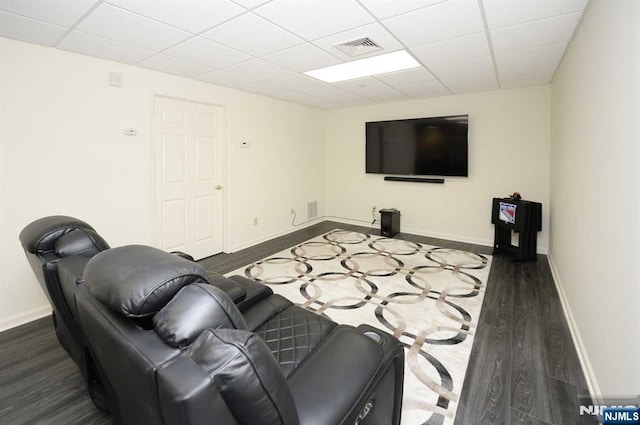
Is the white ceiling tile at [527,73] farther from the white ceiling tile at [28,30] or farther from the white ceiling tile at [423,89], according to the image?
the white ceiling tile at [28,30]

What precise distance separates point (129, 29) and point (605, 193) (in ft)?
Answer: 11.2

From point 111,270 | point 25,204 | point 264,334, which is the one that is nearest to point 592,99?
point 264,334

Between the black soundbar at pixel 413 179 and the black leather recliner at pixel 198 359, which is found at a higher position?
the black soundbar at pixel 413 179

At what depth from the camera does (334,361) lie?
112 centimetres

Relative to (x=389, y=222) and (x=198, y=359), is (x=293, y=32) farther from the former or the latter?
(x=389, y=222)

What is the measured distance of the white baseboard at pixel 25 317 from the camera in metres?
2.62

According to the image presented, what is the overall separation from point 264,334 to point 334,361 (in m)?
0.57

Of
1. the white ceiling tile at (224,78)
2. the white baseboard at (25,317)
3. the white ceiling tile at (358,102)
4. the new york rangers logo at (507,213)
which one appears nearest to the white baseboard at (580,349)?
the new york rangers logo at (507,213)

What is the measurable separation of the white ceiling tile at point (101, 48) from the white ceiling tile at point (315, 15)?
144 centimetres

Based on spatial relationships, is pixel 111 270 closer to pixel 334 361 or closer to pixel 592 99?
pixel 334 361

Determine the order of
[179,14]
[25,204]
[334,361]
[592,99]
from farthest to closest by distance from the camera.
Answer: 1. [25,204]
2. [179,14]
3. [592,99]
4. [334,361]

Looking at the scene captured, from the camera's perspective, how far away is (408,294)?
3.15 m

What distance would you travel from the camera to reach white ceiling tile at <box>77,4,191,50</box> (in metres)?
2.22

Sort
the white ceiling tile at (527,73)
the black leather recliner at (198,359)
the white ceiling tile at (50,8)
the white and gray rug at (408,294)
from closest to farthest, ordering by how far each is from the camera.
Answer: the black leather recliner at (198,359) → the white and gray rug at (408,294) → the white ceiling tile at (50,8) → the white ceiling tile at (527,73)
